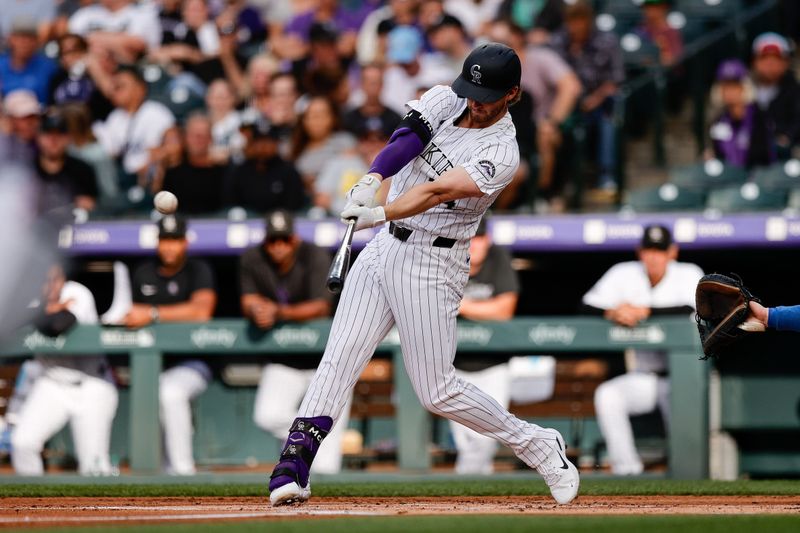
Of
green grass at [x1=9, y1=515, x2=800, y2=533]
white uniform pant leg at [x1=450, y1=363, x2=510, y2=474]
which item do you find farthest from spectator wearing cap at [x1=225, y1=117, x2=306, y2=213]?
green grass at [x1=9, y1=515, x2=800, y2=533]

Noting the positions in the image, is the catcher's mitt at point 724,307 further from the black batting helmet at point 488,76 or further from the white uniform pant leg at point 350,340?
the white uniform pant leg at point 350,340

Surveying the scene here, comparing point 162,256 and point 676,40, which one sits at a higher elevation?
point 676,40

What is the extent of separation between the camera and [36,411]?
26.8 feet

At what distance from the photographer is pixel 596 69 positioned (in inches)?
387

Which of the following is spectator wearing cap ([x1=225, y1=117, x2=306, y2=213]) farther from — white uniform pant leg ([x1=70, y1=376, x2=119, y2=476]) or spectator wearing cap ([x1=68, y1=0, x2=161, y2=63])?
spectator wearing cap ([x1=68, y1=0, x2=161, y2=63])

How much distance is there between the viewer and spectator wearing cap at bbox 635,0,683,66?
33.9ft

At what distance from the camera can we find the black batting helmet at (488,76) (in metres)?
5.02

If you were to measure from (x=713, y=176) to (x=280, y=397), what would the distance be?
10.5 feet

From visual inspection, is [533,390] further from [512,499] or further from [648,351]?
[512,499]

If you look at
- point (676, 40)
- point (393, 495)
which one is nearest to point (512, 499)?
point (393, 495)

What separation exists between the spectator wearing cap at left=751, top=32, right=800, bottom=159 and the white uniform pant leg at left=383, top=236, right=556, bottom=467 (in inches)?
181

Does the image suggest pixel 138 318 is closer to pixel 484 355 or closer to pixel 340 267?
pixel 484 355

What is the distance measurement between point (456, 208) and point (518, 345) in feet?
9.72

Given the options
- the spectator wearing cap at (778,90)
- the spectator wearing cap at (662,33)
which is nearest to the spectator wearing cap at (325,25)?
the spectator wearing cap at (662,33)
